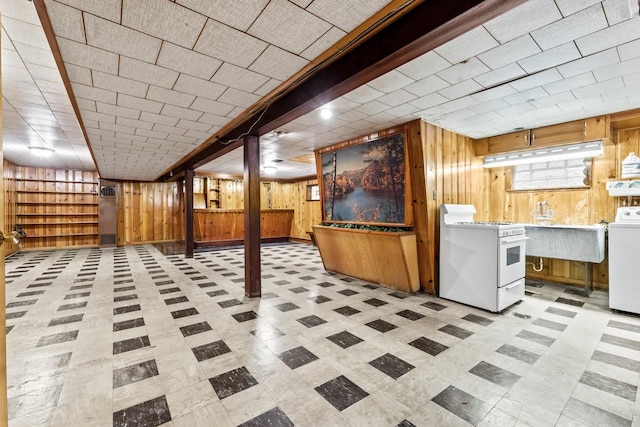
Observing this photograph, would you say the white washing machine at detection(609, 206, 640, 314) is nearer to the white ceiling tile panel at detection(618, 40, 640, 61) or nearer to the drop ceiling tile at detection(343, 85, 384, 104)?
the white ceiling tile panel at detection(618, 40, 640, 61)

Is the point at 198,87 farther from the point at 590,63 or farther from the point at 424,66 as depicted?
the point at 590,63

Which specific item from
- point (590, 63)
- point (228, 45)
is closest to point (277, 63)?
point (228, 45)

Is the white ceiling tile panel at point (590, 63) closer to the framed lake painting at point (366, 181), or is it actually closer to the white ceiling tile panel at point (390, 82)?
the white ceiling tile panel at point (390, 82)

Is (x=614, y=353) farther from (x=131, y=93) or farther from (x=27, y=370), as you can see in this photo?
(x=131, y=93)

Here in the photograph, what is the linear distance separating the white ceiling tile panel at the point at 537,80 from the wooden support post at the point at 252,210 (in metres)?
3.08

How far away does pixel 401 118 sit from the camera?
3857 mm

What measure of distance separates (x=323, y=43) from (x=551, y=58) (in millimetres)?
1873

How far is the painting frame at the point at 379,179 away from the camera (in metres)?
4.20

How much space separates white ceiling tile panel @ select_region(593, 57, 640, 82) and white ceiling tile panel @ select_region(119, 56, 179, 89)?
3.75 m

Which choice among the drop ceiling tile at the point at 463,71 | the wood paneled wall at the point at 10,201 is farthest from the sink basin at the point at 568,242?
the wood paneled wall at the point at 10,201

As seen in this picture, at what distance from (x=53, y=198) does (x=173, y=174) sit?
406 centimetres

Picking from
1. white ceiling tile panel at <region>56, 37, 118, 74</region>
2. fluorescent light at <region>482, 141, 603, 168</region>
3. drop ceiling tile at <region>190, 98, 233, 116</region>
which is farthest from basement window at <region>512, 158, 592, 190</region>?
white ceiling tile panel at <region>56, 37, 118, 74</region>

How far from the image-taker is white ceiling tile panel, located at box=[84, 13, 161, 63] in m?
1.88

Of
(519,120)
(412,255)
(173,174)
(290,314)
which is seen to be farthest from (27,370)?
(173,174)
